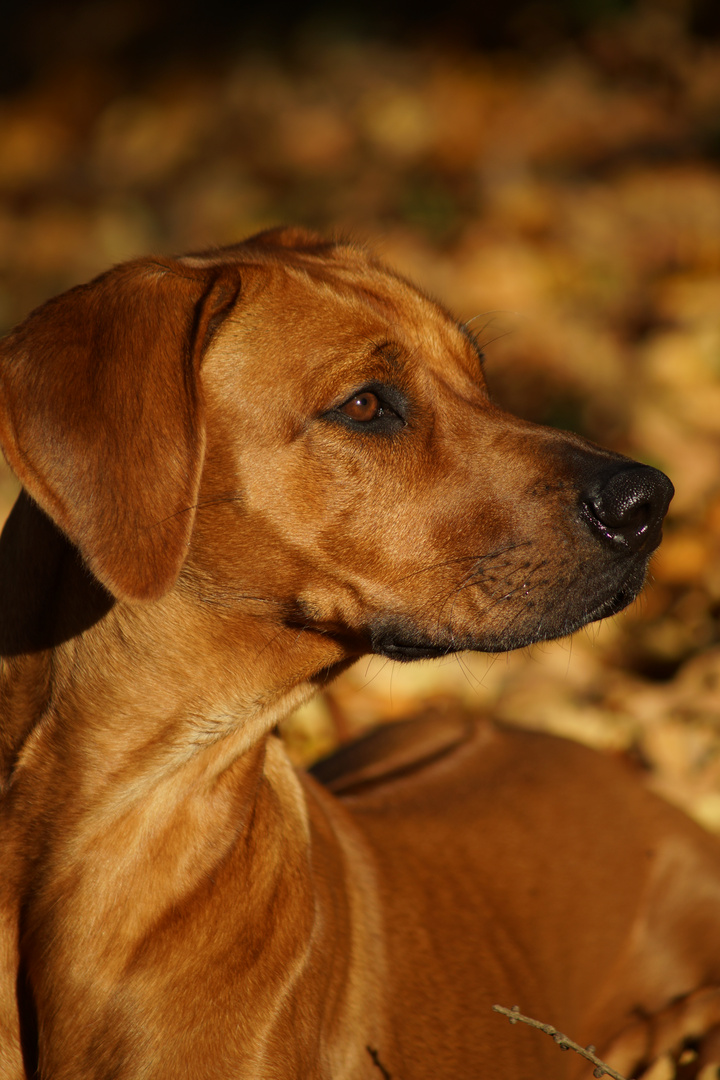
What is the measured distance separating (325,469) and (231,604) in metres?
0.36

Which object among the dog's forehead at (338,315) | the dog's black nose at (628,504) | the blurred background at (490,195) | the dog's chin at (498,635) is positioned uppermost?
the dog's forehead at (338,315)

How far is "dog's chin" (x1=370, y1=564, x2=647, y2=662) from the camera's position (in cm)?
247

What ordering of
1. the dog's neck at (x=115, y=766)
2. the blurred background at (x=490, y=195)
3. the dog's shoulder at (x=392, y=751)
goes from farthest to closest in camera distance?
1. the blurred background at (x=490, y=195)
2. the dog's shoulder at (x=392, y=751)
3. the dog's neck at (x=115, y=766)

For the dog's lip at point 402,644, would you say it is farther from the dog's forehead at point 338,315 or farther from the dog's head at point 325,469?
the dog's forehead at point 338,315

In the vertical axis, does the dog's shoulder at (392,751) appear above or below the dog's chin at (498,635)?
below

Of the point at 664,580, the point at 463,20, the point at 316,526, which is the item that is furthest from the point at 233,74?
the point at 316,526

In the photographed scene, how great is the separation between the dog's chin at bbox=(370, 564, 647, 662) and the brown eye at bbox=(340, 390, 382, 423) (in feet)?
1.60

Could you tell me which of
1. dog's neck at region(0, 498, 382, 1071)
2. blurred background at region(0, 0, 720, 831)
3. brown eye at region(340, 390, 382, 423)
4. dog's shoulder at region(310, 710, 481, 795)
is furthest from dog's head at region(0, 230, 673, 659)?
blurred background at region(0, 0, 720, 831)

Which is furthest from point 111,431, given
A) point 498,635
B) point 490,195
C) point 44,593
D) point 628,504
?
point 490,195

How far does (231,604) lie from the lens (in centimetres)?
240

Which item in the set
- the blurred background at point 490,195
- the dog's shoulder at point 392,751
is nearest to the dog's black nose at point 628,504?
the dog's shoulder at point 392,751

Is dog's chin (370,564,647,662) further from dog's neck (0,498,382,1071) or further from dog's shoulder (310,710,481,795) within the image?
dog's shoulder (310,710,481,795)

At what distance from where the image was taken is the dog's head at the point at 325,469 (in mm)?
2178

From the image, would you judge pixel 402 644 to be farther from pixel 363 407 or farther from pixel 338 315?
pixel 338 315
